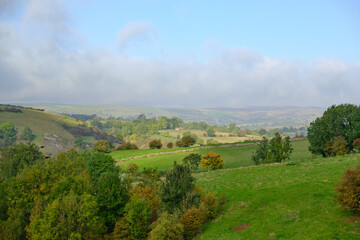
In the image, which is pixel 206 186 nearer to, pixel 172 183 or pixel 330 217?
pixel 172 183

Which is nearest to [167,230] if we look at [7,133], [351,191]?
[351,191]

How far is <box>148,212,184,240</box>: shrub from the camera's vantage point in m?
26.8

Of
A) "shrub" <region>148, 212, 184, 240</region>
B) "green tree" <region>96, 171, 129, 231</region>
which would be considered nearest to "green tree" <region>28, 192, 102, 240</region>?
"green tree" <region>96, 171, 129, 231</region>

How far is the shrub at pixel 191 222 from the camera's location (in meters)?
28.5

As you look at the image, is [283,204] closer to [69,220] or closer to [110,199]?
[110,199]

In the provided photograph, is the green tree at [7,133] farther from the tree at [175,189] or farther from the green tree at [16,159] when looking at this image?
the tree at [175,189]

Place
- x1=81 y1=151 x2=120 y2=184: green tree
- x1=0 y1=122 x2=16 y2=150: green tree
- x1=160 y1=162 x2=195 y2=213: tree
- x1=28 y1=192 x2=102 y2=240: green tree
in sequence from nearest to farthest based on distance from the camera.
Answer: x1=28 y1=192 x2=102 y2=240: green tree
x1=160 y1=162 x2=195 y2=213: tree
x1=81 y1=151 x2=120 y2=184: green tree
x1=0 y1=122 x2=16 y2=150: green tree

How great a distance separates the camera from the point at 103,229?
1348 inches

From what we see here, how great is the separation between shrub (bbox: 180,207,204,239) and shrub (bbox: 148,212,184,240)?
784mm

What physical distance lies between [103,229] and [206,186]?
16.8m

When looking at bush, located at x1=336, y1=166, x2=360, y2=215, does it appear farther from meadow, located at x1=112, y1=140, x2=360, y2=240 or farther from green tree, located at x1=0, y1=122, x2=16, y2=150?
green tree, located at x1=0, y1=122, x2=16, y2=150

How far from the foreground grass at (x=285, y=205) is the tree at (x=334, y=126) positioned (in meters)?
21.9

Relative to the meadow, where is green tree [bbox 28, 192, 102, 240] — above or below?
below

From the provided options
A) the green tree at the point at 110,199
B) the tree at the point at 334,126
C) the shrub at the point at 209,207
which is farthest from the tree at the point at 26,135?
the shrub at the point at 209,207
